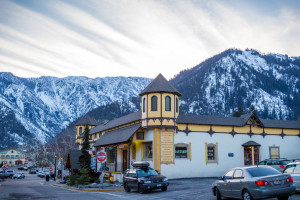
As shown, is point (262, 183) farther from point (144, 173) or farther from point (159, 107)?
point (159, 107)

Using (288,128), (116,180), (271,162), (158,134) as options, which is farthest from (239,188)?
(288,128)

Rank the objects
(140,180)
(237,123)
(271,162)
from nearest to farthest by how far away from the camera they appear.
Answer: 1. (140,180)
2. (271,162)
3. (237,123)

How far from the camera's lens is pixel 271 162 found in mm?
28234

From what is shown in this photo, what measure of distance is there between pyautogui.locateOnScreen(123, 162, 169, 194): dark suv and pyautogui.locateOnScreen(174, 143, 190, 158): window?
10.2 metres

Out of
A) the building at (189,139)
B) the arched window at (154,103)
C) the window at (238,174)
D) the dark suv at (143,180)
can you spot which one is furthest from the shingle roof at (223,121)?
the window at (238,174)

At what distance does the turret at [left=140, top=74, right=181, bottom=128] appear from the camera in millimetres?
31844

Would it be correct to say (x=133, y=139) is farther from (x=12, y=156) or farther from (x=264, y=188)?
(x=12, y=156)

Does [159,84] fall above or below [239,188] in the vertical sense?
above

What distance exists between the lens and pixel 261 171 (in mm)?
12992

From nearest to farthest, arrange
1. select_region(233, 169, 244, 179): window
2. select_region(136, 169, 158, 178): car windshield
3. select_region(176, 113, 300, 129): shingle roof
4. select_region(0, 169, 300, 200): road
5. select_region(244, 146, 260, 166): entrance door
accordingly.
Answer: select_region(233, 169, 244, 179): window, select_region(0, 169, 300, 200): road, select_region(136, 169, 158, 178): car windshield, select_region(176, 113, 300, 129): shingle roof, select_region(244, 146, 260, 166): entrance door

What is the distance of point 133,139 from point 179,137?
15.8 feet

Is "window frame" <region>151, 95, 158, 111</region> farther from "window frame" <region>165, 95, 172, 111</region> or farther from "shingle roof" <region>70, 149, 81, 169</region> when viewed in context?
"shingle roof" <region>70, 149, 81, 169</region>

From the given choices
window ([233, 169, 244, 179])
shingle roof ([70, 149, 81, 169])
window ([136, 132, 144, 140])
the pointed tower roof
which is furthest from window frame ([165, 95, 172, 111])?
shingle roof ([70, 149, 81, 169])

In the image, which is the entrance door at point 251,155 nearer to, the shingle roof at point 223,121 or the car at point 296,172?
the shingle roof at point 223,121
